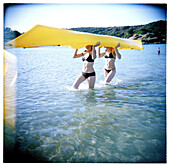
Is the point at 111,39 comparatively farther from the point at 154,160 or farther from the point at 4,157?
the point at 4,157

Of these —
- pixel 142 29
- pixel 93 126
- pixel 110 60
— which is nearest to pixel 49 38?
pixel 93 126

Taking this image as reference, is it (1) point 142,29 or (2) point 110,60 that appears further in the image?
(2) point 110,60

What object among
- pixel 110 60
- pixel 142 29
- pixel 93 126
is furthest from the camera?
pixel 110 60

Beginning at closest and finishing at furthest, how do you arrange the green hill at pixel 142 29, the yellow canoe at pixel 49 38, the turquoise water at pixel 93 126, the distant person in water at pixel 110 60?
the turquoise water at pixel 93 126 < the yellow canoe at pixel 49 38 < the green hill at pixel 142 29 < the distant person in water at pixel 110 60

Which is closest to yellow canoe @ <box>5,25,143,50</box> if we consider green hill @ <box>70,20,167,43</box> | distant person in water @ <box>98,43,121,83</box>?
green hill @ <box>70,20,167,43</box>

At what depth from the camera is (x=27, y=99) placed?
527 cm

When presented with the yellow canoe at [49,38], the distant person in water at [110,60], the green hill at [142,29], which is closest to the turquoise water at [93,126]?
the yellow canoe at [49,38]

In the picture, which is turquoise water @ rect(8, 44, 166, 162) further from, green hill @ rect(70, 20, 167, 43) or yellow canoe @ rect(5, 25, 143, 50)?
green hill @ rect(70, 20, 167, 43)

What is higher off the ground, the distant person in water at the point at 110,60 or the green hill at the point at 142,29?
the green hill at the point at 142,29

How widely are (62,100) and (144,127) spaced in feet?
8.47

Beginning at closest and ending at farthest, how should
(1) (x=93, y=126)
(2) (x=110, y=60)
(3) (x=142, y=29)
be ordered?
1. (1) (x=93, y=126)
2. (3) (x=142, y=29)
3. (2) (x=110, y=60)

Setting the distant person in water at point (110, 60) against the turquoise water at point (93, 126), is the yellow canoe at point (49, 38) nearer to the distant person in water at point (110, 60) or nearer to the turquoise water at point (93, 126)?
the turquoise water at point (93, 126)

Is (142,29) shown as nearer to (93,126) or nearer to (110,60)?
(110,60)

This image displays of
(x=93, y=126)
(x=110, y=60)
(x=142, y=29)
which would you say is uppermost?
(x=142, y=29)
